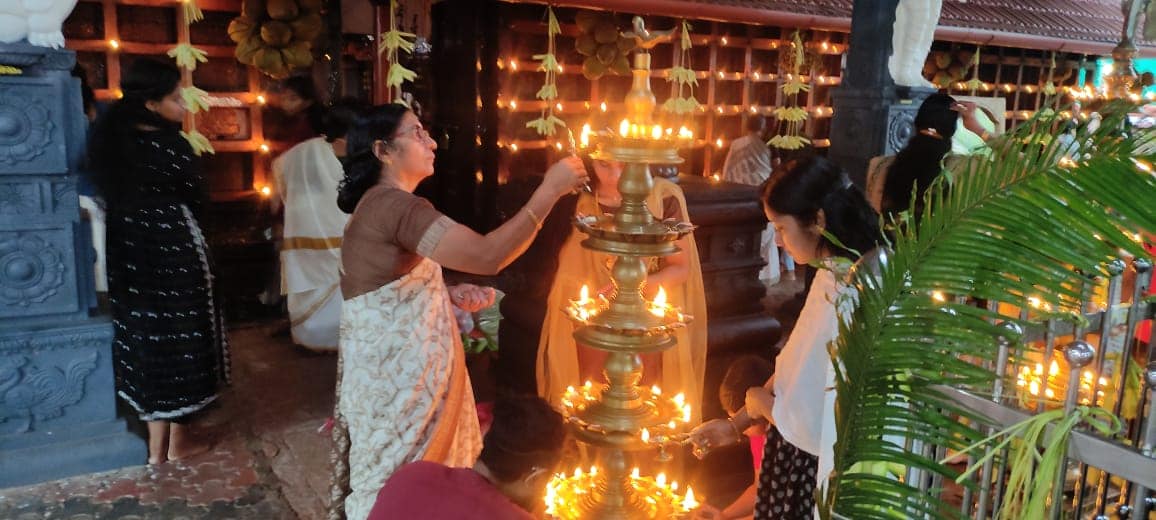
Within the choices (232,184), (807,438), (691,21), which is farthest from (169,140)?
(691,21)

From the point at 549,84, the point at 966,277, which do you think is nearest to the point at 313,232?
the point at 549,84

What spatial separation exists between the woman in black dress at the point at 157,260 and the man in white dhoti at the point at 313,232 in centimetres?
151

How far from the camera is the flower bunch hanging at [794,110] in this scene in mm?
8445

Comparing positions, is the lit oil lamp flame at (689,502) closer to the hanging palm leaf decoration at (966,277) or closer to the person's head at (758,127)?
the hanging palm leaf decoration at (966,277)

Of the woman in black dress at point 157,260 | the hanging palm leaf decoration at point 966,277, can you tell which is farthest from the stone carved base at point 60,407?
the hanging palm leaf decoration at point 966,277

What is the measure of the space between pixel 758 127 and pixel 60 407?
6.29 metres

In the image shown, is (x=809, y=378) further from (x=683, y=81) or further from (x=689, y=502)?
(x=683, y=81)

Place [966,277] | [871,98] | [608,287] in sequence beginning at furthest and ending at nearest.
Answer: [871,98], [608,287], [966,277]

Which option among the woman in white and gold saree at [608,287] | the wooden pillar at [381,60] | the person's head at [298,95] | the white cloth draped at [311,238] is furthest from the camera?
the wooden pillar at [381,60]

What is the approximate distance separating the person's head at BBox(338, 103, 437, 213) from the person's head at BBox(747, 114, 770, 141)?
19.2 feet

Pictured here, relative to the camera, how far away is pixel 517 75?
23.9 feet

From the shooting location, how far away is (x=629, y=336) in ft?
5.80

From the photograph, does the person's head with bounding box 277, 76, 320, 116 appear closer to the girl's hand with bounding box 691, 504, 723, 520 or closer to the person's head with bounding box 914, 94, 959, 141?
the person's head with bounding box 914, 94, 959, 141

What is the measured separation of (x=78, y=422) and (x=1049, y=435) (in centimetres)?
396
